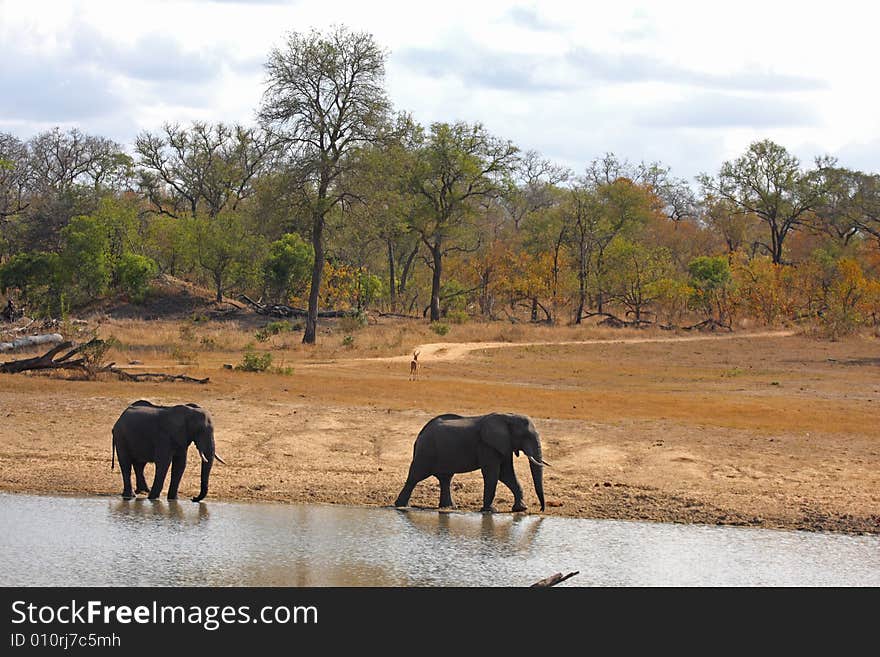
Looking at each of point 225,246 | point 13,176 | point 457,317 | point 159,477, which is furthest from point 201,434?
point 13,176

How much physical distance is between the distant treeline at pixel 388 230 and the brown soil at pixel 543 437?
37.9 ft

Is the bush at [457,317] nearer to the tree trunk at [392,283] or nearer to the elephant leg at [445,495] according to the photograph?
the tree trunk at [392,283]

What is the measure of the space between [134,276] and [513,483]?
40028 mm

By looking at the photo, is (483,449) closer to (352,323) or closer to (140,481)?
(140,481)

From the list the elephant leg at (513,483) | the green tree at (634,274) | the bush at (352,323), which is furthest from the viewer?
the green tree at (634,274)

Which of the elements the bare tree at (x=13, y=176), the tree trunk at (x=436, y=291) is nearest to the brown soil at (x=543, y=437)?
the tree trunk at (x=436, y=291)

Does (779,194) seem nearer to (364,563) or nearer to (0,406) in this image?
(0,406)

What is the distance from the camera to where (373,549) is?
1183 cm

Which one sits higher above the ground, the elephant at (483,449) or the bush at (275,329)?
the bush at (275,329)

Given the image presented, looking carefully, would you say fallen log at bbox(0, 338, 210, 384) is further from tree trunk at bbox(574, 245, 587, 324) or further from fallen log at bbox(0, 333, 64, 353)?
tree trunk at bbox(574, 245, 587, 324)

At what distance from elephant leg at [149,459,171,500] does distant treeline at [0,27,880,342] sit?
26.8 m

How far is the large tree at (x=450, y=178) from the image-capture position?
195ft
